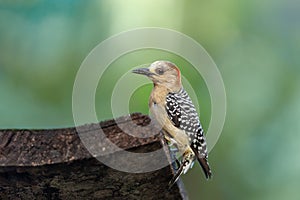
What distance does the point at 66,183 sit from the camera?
1268 mm

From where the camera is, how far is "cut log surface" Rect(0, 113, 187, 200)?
1199 mm

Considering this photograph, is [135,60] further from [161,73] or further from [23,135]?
[23,135]

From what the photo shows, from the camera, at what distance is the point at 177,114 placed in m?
1.79

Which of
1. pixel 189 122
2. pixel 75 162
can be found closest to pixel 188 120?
pixel 189 122

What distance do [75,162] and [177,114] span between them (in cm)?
61

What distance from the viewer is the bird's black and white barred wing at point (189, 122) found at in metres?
1.76

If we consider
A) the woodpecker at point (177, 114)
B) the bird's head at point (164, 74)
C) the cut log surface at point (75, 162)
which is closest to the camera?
the cut log surface at point (75, 162)

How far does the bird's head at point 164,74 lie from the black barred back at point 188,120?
55mm

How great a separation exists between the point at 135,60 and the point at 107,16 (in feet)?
0.94

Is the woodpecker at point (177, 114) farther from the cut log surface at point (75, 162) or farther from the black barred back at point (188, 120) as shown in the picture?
the cut log surface at point (75, 162)

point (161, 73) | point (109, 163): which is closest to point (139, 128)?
point (109, 163)

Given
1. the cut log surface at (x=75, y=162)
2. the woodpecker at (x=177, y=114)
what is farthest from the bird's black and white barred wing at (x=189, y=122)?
the cut log surface at (x=75, y=162)

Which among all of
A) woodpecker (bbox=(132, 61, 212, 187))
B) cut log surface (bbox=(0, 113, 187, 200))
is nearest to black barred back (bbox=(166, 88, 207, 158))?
woodpecker (bbox=(132, 61, 212, 187))

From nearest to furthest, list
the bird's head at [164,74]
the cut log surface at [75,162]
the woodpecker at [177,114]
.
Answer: the cut log surface at [75,162] → the woodpecker at [177,114] → the bird's head at [164,74]
